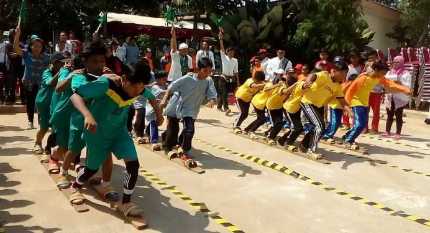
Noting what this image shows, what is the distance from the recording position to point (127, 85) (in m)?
4.73

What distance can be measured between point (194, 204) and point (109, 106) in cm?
148

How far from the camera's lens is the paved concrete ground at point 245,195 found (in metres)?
4.80

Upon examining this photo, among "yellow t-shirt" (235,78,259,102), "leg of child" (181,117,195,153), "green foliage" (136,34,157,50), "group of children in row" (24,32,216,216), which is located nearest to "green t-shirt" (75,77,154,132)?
"group of children in row" (24,32,216,216)

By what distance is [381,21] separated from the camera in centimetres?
2867

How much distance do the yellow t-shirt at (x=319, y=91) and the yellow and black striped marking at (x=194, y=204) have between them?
Answer: 115 inches

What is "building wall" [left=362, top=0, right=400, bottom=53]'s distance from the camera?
27.6 metres

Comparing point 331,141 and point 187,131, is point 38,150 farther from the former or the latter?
point 331,141

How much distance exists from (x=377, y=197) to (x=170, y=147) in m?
3.25

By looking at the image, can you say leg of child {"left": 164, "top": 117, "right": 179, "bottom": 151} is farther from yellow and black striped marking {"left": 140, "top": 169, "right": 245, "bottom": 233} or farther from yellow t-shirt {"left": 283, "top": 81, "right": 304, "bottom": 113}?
yellow t-shirt {"left": 283, "top": 81, "right": 304, "bottom": 113}

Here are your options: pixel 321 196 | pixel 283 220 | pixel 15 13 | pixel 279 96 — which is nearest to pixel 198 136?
pixel 279 96

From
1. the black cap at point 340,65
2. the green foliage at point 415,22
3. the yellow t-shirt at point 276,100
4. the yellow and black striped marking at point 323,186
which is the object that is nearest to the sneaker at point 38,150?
the yellow and black striped marking at point 323,186

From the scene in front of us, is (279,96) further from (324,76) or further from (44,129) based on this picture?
(44,129)

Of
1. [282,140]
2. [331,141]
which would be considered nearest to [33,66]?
[282,140]

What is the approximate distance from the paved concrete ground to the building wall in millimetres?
20416
